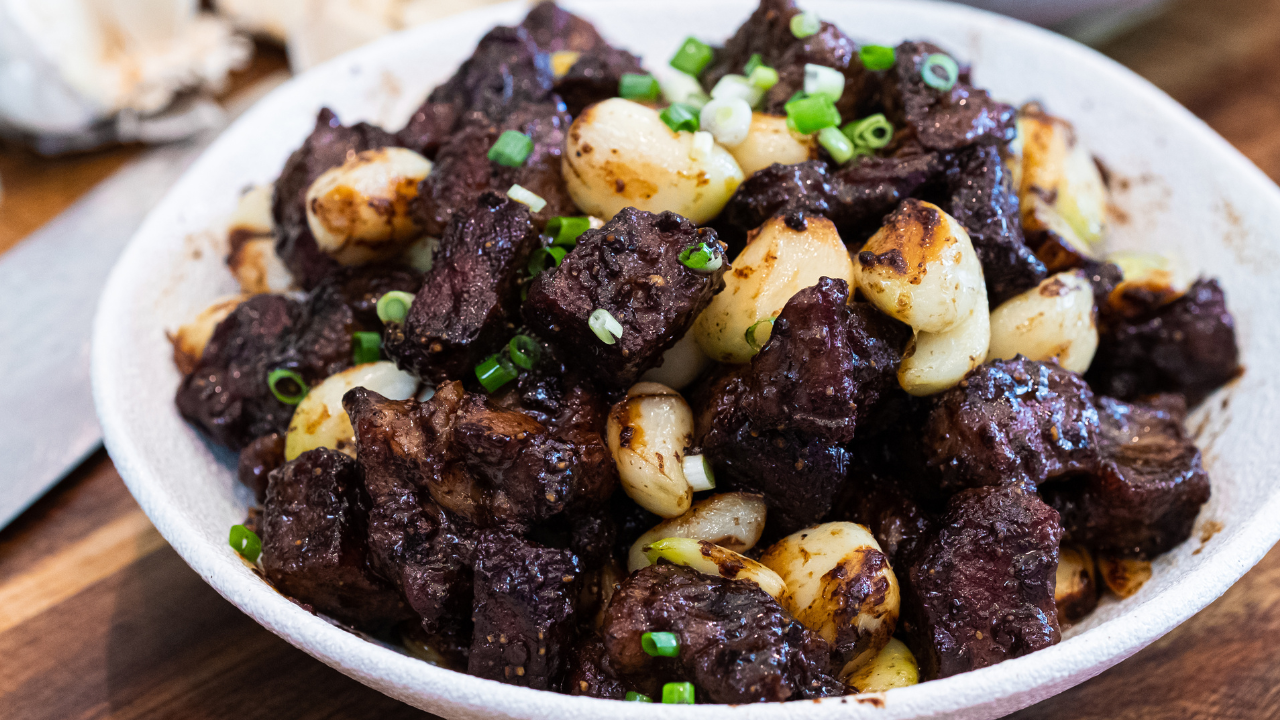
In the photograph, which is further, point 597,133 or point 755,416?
point 597,133

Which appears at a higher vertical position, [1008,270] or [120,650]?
[1008,270]

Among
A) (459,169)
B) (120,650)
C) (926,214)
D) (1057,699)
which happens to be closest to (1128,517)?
(1057,699)

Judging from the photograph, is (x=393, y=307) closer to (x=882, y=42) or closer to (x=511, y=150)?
(x=511, y=150)

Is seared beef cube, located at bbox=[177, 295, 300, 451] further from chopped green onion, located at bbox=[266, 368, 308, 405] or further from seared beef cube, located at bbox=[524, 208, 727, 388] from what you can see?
seared beef cube, located at bbox=[524, 208, 727, 388]

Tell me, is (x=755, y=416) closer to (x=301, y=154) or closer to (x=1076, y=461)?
(x=1076, y=461)

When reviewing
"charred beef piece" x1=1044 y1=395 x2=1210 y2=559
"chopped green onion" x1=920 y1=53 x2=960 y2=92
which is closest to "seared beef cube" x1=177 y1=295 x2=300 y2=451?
"chopped green onion" x1=920 y1=53 x2=960 y2=92

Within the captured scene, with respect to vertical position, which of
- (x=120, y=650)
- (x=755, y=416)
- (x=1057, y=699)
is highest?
(x=755, y=416)
